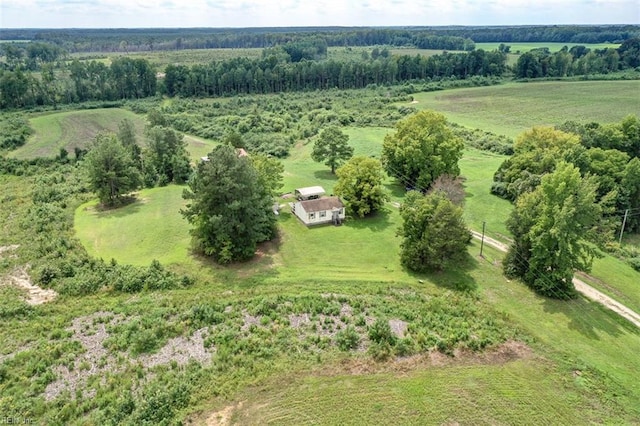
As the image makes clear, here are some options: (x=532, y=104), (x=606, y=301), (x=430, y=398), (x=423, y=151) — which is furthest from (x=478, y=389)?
(x=532, y=104)

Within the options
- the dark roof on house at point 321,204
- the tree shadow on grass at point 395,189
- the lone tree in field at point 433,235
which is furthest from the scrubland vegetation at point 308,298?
the dark roof on house at point 321,204

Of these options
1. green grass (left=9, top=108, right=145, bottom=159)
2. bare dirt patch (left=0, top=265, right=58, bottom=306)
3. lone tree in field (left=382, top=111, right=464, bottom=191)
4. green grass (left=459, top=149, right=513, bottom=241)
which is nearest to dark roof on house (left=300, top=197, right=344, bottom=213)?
lone tree in field (left=382, top=111, right=464, bottom=191)

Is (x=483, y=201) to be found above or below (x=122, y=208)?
above

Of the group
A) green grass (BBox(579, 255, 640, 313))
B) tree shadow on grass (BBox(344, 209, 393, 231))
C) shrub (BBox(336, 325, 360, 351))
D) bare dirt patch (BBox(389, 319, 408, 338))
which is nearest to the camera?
shrub (BBox(336, 325, 360, 351))

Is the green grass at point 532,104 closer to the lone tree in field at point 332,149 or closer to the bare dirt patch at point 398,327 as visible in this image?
the lone tree in field at point 332,149

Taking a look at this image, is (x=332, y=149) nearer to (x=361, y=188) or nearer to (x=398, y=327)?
(x=361, y=188)

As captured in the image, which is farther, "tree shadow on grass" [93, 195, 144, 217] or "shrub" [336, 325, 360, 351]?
"tree shadow on grass" [93, 195, 144, 217]

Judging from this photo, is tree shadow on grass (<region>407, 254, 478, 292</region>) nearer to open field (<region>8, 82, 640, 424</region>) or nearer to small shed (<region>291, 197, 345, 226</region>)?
open field (<region>8, 82, 640, 424</region>)

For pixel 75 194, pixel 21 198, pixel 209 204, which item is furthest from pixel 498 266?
pixel 21 198
